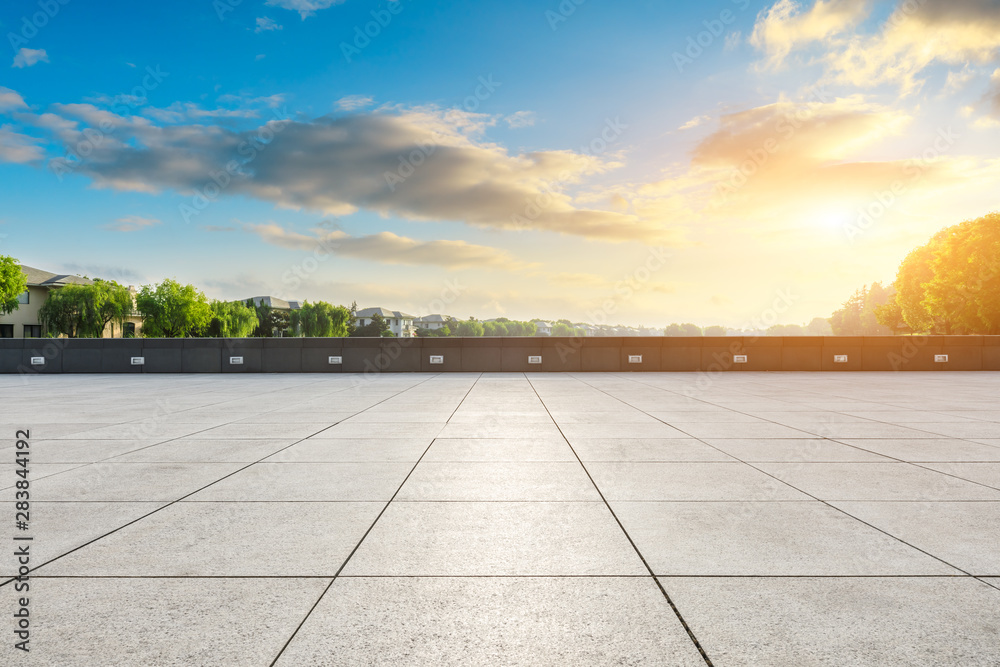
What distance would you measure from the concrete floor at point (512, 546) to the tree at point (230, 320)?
333 ft

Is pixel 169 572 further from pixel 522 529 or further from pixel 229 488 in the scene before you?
pixel 522 529

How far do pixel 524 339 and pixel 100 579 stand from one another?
20.9 m

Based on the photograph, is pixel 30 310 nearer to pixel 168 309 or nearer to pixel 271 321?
pixel 168 309

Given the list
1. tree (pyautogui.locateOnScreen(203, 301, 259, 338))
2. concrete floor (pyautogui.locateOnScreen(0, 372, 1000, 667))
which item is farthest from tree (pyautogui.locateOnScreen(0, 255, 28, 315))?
concrete floor (pyautogui.locateOnScreen(0, 372, 1000, 667))

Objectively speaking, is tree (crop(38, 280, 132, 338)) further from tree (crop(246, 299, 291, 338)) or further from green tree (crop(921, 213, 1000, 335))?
green tree (crop(921, 213, 1000, 335))

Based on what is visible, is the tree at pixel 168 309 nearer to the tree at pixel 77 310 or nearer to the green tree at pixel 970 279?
the tree at pixel 77 310

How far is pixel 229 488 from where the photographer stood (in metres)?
5.40

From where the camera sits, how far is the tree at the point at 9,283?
195ft

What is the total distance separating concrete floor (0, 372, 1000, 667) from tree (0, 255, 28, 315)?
6845cm

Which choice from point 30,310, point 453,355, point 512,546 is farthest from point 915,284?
point 30,310

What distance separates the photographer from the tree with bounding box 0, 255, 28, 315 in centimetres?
5937

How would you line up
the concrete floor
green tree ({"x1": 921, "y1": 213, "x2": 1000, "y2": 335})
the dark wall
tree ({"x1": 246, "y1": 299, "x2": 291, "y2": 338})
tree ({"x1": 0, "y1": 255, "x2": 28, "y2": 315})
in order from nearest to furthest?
the concrete floor < the dark wall < green tree ({"x1": 921, "y1": 213, "x2": 1000, "y2": 335}) < tree ({"x1": 0, "y1": 255, "x2": 28, "y2": 315}) < tree ({"x1": 246, "y1": 299, "x2": 291, "y2": 338})

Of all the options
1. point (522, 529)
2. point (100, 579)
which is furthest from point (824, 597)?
point (100, 579)

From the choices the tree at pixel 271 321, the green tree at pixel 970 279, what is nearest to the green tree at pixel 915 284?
the green tree at pixel 970 279
